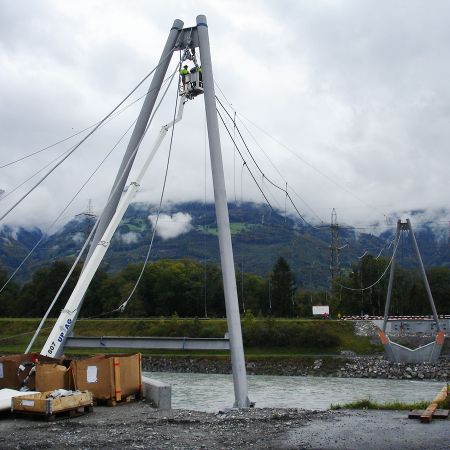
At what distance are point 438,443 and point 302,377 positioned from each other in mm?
47456

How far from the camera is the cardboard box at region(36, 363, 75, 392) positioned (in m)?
16.5

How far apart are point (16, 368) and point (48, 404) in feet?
14.3

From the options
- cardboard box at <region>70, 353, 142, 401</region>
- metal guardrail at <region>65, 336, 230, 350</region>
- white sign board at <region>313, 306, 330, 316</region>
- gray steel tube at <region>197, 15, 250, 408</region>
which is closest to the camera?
cardboard box at <region>70, 353, 142, 401</region>

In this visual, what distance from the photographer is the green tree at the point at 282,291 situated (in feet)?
338

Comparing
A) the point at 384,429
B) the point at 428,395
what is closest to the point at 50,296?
the point at 428,395

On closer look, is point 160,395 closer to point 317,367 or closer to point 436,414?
point 436,414

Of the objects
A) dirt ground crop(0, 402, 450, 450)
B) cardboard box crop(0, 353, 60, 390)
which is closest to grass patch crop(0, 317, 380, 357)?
cardboard box crop(0, 353, 60, 390)

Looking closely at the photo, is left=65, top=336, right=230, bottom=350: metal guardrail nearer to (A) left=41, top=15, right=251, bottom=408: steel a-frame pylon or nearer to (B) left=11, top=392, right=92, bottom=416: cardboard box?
(A) left=41, top=15, right=251, bottom=408: steel a-frame pylon

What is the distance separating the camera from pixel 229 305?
18422mm

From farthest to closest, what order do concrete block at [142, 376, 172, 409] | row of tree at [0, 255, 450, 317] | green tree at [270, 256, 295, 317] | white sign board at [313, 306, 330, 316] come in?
row of tree at [0, 255, 450, 317] < green tree at [270, 256, 295, 317] < white sign board at [313, 306, 330, 316] < concrete block at [142, 376, 172, 409]

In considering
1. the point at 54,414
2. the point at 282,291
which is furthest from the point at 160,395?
the point at 282,291

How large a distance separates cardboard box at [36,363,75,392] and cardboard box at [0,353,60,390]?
32.5 inches

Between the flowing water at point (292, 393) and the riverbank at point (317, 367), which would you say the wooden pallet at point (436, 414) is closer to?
the flowing water at point (292, 393)

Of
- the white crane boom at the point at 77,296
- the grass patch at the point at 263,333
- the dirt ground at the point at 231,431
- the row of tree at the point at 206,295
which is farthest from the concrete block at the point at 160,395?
the row of tree at the point at 206,295
